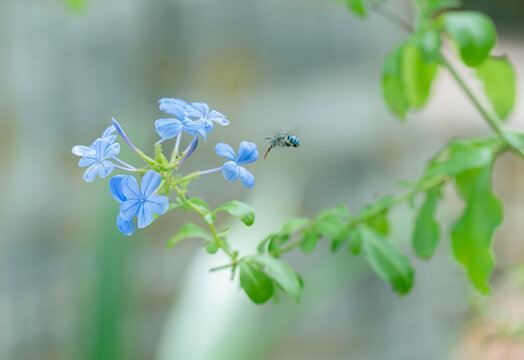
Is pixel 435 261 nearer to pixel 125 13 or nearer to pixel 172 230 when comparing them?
pixel 172 230

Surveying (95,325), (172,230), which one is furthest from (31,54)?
(95,325)

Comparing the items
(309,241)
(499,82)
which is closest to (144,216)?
(309,241)

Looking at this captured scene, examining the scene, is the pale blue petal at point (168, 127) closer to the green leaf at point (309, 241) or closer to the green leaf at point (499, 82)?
Result: the green leaf at point (309, 241)

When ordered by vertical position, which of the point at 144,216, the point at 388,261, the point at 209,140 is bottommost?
the point at 209,140

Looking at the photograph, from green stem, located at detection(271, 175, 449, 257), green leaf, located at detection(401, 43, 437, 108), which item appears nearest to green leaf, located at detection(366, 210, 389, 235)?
green stem, located at detection(271, 175, 449, 257)

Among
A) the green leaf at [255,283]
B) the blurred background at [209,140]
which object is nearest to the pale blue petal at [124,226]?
the green leaf at [255,283]

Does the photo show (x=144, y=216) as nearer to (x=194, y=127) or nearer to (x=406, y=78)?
(x=194, y=127)

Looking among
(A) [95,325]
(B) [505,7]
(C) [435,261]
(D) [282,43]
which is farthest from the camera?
(B) [505,7]

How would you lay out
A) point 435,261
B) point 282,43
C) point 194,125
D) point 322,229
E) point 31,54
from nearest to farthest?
point 194,125 → point 322,229 → point 31,54 → point 282,43 → point 435,261
